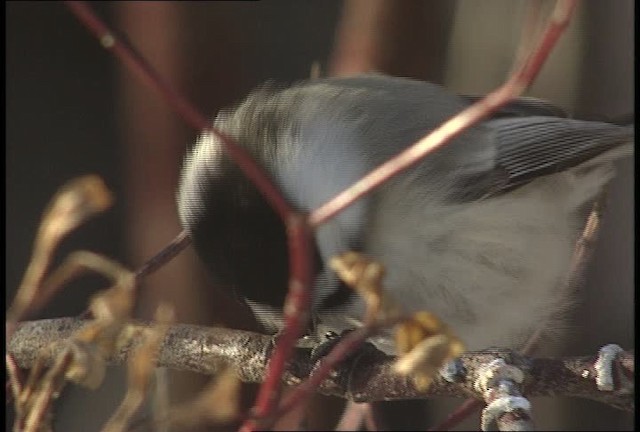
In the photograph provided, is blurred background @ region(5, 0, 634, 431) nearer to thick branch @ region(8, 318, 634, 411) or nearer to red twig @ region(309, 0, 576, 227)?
thick branch @ region(8, 318, 634, 411)

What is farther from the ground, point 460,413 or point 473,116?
point 473,116

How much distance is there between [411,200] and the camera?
1.71ft

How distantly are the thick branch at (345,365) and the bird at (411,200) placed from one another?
0.07 ft

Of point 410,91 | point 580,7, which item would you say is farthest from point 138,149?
point 580,7

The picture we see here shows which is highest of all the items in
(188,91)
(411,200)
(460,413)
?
(188,91)

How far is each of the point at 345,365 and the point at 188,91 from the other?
188 millimetres

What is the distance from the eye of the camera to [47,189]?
1.78 feet

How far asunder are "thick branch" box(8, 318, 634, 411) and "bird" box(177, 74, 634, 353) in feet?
0.07

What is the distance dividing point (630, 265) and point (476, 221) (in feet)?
0.32

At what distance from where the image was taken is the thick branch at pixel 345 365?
46 centimetres

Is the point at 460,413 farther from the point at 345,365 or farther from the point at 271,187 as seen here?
the point at 271,187

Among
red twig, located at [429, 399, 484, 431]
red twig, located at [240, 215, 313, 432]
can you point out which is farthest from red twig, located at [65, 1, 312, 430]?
red twig, located at [429, 399, 484, 431]

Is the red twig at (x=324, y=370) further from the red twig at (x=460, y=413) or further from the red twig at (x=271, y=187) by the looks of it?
the red twig at (x=460, y=413)

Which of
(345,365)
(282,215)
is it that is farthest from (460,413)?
(282,215)
